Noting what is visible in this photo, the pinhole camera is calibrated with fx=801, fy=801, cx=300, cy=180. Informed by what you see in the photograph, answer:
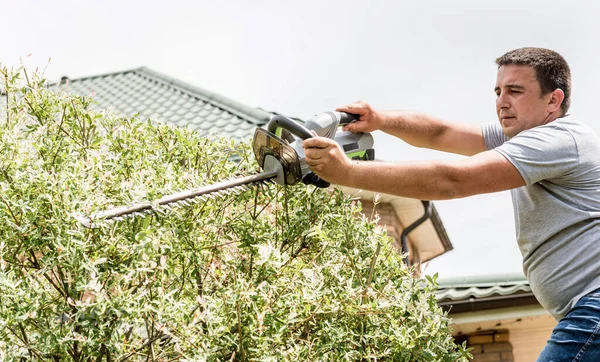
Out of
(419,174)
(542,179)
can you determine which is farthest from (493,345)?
(419,174)

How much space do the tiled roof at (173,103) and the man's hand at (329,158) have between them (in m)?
6.53

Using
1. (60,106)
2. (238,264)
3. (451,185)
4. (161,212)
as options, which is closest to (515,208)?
(451,185)

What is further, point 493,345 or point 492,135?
point 493,345

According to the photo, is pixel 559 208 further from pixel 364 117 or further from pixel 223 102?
pixel 223 102

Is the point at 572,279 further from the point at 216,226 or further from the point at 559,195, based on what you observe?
the point at 216,226

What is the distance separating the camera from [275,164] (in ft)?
10.9

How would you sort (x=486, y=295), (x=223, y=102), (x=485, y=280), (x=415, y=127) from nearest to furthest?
1. (x=415, y=127)
2. (x=486, y=295)
3. (x=485, y=280)
4. (x=223, y=102)

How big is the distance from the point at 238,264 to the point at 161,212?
45 cm

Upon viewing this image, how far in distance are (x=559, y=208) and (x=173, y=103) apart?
28.1 ft

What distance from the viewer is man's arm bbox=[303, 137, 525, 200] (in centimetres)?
291

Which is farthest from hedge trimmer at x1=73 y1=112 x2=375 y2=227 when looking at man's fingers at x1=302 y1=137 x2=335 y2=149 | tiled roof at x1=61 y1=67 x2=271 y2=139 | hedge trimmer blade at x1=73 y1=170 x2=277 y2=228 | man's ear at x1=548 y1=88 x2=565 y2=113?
tiled roof at x1=61 y1=67 x2=271 y2=139

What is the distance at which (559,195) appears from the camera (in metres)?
3.17

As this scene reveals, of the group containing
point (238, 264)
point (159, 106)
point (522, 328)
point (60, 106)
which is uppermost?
point (60, 106)

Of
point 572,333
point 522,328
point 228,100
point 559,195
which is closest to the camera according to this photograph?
point 572,333
